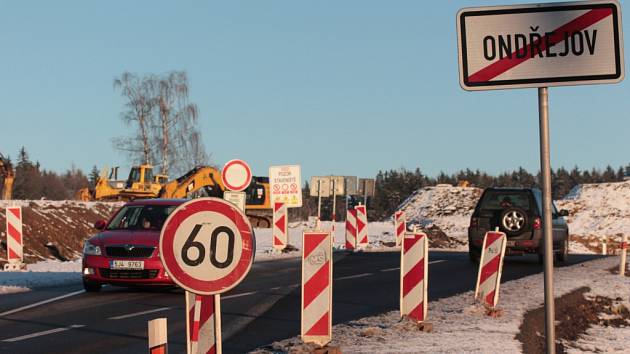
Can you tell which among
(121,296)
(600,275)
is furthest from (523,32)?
(600,275)

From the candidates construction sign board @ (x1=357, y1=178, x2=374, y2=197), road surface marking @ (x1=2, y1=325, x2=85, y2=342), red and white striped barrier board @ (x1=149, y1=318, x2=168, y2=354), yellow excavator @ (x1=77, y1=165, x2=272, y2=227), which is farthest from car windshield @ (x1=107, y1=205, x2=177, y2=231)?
yellow excavator @ (x1=77, y1=165, x2=272, y2=227)

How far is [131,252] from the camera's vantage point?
50.0 feet

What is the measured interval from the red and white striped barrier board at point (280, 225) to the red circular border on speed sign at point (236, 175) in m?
7.50

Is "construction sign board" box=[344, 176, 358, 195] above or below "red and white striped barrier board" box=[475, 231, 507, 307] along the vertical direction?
above

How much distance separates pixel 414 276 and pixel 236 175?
1010 cm

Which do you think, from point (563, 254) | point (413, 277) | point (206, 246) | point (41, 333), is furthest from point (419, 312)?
point (563, 254)

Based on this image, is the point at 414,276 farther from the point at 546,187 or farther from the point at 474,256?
the point at 474,256

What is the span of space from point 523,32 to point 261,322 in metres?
7.35

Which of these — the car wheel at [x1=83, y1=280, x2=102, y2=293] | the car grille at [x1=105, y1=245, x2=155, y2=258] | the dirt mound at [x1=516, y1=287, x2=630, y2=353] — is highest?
the car grille at [x1=105, y1=245, x2=155, y2=258]

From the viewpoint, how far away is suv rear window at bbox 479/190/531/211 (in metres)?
22.8

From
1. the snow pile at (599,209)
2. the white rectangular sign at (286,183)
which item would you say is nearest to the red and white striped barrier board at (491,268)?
the white rectangular sign at (286,183)

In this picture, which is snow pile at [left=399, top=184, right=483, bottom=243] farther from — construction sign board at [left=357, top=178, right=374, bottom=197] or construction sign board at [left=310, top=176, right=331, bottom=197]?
construction sign board at [left=310, top=176, right=331, bottom=197]

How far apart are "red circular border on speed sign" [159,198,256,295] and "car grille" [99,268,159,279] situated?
30.0 feet

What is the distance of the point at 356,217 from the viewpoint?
100 ft
